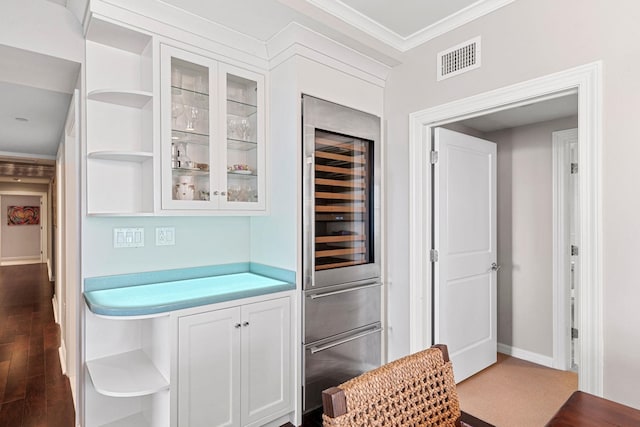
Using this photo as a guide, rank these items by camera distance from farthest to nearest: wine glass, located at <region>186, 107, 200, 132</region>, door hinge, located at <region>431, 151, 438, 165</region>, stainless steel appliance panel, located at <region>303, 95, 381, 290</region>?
door hinge, located at <region>431, 151, 438, 165</region> → stainless steel appliance panel, located at <region>303, 95, 381, 290</region> → wine glass, located at <region>186, 107, 200, 132</region>

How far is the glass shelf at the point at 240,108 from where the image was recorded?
7.60 ft

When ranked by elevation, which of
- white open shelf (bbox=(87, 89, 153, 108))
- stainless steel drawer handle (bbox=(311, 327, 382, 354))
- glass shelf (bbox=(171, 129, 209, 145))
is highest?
white open shelf (bbox=(87, 89, 153, 108))

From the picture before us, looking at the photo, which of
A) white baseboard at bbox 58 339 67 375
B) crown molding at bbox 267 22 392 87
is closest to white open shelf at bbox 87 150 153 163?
crown molding at bbox 267 22 392 87

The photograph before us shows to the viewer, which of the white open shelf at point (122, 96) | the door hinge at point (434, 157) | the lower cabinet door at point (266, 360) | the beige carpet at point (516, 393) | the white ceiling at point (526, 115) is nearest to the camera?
the white open shelf at point (122, 96)

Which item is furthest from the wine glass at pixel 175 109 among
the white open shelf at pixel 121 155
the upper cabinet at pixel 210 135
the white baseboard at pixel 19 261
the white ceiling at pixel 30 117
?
the white baseboard at pixel 19 261

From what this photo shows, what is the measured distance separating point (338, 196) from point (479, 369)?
1.99 metres

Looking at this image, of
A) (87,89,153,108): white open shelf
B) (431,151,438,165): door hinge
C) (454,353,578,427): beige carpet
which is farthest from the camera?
(431,151,438,165): door hinge

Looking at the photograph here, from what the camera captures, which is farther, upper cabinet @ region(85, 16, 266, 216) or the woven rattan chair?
upper cabinet @ region(85, 16, 266, 216)

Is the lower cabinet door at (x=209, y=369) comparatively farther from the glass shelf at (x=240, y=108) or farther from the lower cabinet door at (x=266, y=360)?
the glass shelf at (x=240, y=108)

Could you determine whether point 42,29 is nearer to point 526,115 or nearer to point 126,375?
point 126,375

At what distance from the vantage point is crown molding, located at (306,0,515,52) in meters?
2.07

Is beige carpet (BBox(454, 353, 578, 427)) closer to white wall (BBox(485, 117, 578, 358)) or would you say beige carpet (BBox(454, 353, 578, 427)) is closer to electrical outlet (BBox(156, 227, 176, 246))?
white wall (BBox(485, 117, 578, 358))

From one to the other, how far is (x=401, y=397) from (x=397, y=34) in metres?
2.32

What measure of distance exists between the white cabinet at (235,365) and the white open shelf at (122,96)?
124 cm
